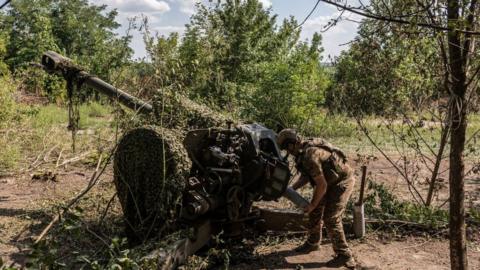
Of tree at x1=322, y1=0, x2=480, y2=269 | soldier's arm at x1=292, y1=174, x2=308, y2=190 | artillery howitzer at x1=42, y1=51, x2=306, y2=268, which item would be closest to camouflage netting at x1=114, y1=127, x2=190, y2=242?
artillery howitzer at x1=42, y1=51, x2=306, y2=268

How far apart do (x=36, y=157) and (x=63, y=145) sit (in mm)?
666

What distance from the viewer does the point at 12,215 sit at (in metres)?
8.59

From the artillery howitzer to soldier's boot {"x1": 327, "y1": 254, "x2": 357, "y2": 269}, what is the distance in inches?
42.3

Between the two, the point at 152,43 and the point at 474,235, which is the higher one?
the point at 152,43

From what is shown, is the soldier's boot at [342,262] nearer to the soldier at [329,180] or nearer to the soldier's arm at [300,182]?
the soldier at [329,180]

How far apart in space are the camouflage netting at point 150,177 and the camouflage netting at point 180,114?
1.16 ft

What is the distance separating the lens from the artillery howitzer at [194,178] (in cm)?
632

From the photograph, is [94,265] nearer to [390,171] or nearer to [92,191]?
[92,191]

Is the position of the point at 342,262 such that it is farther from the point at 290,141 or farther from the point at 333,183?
the point at 290,141

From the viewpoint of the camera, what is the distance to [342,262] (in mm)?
6805

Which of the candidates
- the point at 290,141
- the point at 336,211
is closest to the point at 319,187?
the point at 336,211

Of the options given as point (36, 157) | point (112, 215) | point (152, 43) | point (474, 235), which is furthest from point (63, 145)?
point (474, 235)

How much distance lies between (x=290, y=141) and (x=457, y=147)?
7.86 feet

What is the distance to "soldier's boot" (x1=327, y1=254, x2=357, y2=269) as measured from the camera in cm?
675
